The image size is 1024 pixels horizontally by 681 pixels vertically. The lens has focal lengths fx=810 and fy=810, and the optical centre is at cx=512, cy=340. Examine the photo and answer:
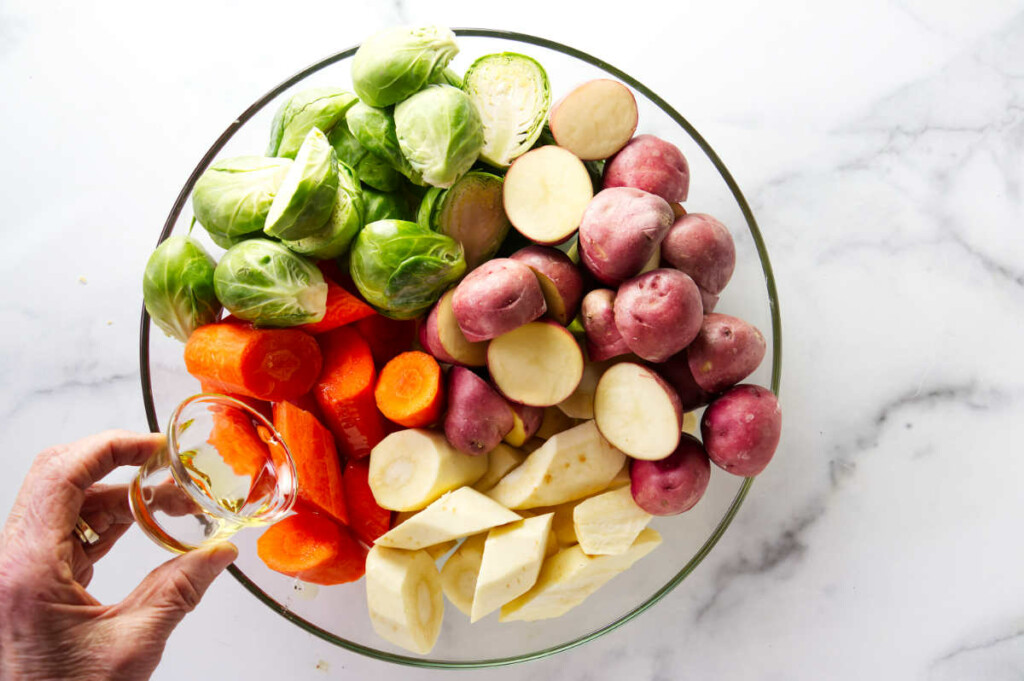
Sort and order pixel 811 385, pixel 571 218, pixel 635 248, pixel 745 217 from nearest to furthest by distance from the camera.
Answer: pixel 635 248 < pixel 571 218 < pixel 745 217 < pixel 811 385

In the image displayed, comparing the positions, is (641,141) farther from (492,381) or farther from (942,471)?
(942,471)

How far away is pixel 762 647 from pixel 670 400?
0.89 metres

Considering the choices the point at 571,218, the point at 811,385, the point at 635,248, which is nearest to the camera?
the point at 635,248

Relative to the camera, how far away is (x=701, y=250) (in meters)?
1.78

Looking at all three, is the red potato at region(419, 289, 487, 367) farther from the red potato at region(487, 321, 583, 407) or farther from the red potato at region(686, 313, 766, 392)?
the red potato at region(686, 313, 766, 392)

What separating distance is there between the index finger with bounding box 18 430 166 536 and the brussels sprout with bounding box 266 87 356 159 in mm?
741

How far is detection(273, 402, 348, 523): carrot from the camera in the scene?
5.91 feet

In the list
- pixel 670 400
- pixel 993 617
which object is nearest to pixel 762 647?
pixel 993 617

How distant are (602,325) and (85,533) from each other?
1231 mm

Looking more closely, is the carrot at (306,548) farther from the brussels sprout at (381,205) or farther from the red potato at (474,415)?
the brussels sprout at (381,205)

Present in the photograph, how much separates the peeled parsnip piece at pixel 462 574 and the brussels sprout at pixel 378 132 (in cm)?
86

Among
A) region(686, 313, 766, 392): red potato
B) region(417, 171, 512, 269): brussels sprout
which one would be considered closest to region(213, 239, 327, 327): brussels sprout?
region(417, 171, 512, 269): brussels sprout

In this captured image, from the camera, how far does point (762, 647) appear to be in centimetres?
221

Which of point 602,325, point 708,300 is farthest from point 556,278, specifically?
point 708,300
